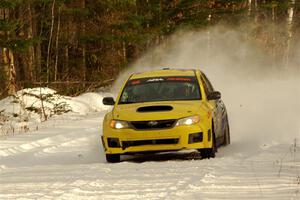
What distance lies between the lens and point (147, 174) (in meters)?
9.98

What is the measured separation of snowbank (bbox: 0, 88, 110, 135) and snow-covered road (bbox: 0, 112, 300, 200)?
608cm

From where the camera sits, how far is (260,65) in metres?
51.4

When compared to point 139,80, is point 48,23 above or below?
below

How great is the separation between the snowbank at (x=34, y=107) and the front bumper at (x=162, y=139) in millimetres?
8460

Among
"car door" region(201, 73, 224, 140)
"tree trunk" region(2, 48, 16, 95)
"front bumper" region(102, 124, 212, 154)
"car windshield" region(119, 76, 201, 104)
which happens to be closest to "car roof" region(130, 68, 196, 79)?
"car windshield" region(119, 76, 201, 104)

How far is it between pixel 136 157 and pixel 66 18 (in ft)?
77.8

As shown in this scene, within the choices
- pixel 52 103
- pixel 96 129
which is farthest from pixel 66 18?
pixel 96 129

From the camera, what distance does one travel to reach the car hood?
1187 centimetres

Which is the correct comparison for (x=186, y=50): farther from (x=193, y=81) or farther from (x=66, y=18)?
(x=193, y=81)

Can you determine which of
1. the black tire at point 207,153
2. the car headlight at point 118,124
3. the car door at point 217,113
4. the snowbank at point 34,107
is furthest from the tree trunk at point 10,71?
the black tire at point 207,153

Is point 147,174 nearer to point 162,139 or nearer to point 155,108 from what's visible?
A: point 162,139

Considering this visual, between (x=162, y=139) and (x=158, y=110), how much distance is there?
0.52 m

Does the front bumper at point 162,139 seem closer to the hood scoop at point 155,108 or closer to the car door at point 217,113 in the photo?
the hood scoop at point 155,108

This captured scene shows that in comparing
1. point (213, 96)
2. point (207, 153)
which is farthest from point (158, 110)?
point (213, 96)
